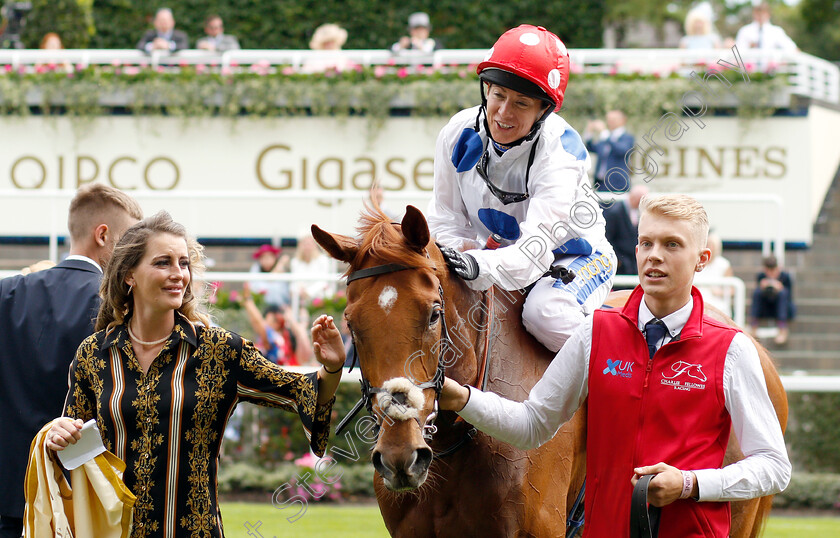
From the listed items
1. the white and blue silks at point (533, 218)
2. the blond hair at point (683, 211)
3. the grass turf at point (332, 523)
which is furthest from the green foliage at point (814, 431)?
the blond hair at point (683, 211)

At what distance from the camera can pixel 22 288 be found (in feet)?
11.4

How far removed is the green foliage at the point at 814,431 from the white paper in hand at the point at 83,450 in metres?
6.85

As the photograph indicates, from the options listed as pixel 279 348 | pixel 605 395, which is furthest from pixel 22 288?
pixel 279 348

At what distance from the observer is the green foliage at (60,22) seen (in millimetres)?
15203

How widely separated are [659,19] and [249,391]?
21.6m

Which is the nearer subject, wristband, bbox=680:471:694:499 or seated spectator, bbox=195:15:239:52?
wristband, bbox=680:471:694:499

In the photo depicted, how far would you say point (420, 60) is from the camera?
1327cm

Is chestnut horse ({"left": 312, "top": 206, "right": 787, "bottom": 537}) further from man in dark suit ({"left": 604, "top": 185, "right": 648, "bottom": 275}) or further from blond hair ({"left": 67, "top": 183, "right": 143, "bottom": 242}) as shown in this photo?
man in dark suit ({"left": 604, "top": 185, "right": 648, "bottom": 275})

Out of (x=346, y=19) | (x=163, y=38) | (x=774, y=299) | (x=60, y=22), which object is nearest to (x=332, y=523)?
(x=774, y=299)

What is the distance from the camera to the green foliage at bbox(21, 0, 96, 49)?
1520 centimetres

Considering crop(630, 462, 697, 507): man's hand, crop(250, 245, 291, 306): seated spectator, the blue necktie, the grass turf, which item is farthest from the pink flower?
crop(630, 462, 697, 507): man's hand

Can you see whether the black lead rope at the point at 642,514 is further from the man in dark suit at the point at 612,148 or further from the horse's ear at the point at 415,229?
the man in dark suit at the point at 612,148

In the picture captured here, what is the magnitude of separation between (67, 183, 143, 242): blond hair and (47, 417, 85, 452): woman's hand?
953 millimetres

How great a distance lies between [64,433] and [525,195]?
5.60 feet
